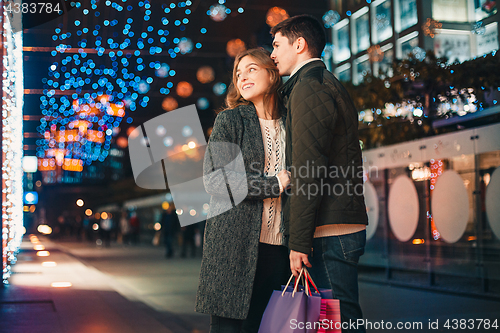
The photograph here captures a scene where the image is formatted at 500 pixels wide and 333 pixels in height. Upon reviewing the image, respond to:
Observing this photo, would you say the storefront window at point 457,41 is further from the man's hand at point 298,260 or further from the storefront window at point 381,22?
the man's hand at point 298,260

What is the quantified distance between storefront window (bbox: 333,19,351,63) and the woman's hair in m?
21.5

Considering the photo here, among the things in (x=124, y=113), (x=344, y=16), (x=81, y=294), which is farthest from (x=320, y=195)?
(x=344, y=16)

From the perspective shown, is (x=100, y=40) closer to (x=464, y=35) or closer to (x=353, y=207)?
(x=353, y=207)

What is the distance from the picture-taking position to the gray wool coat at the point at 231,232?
2254 millimetres

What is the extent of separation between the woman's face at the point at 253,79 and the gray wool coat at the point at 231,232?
238mm

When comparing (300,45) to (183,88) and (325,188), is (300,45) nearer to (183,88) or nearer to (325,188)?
(325,188)

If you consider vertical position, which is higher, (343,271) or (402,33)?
(402,33)

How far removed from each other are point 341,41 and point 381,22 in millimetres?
2586

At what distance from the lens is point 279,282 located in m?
2.41

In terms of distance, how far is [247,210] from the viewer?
230 cm

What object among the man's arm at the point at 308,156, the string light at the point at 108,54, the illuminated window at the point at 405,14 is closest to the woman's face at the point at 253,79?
the man's arm at the point at 308,156

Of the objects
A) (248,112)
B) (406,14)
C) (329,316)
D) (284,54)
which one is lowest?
(329,316)

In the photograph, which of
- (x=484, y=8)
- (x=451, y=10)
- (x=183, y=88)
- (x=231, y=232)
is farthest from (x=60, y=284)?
(x=451, y=10)

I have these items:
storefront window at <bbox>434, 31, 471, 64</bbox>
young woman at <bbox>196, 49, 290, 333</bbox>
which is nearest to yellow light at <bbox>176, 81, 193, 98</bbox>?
storefront window at <bbox>434, 31, 471, 64</bbox>
